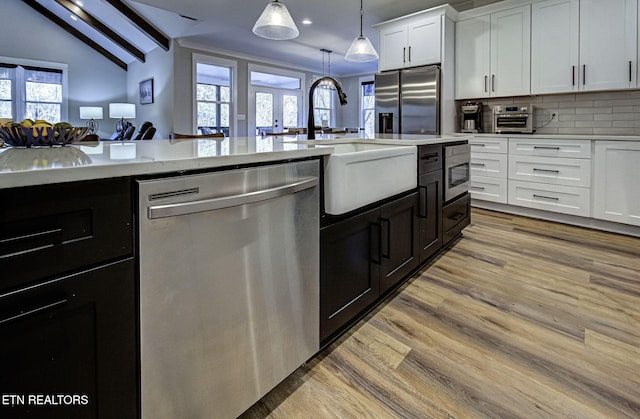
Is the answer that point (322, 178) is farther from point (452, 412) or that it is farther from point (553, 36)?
point (553, 36)

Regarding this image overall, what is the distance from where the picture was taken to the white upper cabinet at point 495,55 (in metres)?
3.94

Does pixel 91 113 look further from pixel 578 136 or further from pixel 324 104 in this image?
pixel 578 136

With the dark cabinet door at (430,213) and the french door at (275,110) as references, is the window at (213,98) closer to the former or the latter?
the french door at (275,110)

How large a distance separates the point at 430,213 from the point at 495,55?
9.53 feet

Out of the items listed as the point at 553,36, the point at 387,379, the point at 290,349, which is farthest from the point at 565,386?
the point at 553,36

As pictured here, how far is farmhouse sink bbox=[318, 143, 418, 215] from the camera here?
1.36m

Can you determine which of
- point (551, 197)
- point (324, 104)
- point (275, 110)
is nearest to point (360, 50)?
point (551, 197)

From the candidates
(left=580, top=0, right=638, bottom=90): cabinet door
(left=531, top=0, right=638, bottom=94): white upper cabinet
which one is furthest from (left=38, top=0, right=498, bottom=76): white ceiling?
(left=580, top=0, right=638, bottom=90): cabinet door

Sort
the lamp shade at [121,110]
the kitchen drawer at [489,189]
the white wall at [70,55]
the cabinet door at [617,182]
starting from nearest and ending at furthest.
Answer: the cabinet door at [617,182], the kitchen drawer at [489,189], the white wall at [70,55], the lamp shade at [121,110]

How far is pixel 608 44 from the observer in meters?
3.37

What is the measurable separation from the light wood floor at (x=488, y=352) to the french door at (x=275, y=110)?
632 centimetres

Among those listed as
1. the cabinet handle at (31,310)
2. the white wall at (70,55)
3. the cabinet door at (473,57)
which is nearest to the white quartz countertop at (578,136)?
the cabinet door at (473,57)

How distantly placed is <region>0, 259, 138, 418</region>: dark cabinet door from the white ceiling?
464cm

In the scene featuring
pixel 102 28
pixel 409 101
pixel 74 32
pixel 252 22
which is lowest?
pixel 409 101
